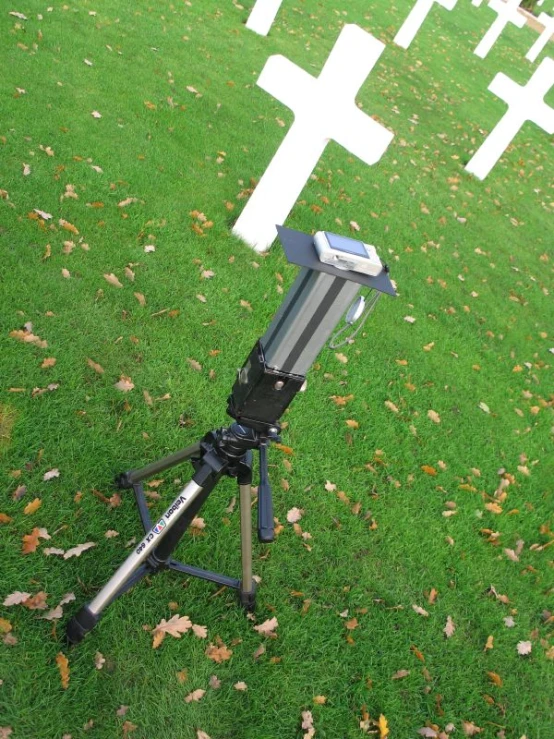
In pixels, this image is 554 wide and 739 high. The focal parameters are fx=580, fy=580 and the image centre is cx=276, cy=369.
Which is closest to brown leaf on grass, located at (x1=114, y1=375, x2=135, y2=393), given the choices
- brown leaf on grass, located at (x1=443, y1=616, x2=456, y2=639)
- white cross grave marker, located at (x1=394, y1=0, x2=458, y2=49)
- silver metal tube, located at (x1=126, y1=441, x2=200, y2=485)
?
silver metal tube, located at (x1=126, y1=441, x2=200, y2=485)

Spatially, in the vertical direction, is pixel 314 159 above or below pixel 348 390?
above

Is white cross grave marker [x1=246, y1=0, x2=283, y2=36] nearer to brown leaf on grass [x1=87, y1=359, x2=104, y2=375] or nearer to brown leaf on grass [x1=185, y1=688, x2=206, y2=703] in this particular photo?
brown leaf on grass [x1=87, y1=359, x2=104, y2=375]

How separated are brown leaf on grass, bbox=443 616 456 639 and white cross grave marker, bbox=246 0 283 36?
30.7ft

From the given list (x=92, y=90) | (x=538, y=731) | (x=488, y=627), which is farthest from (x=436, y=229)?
(x=538, y=731)

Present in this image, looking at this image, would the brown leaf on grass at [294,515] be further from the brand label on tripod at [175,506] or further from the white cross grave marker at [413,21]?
the white cross grave marker at [413,21]

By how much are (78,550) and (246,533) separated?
0.90 meters

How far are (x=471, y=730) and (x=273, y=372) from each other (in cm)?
236

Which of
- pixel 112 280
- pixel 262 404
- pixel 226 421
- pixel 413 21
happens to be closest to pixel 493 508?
pixel 226 421

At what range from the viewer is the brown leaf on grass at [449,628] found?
3.39 metres

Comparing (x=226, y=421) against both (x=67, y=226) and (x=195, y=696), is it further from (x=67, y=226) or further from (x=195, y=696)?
(x=67, y=226)

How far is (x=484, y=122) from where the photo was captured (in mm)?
11883

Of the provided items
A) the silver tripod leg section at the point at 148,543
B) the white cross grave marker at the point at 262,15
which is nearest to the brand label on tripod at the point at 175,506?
the silver tripod leg section at the point at 148,543

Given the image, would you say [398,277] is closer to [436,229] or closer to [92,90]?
[436,229]

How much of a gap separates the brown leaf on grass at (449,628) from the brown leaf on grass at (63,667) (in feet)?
6.92
